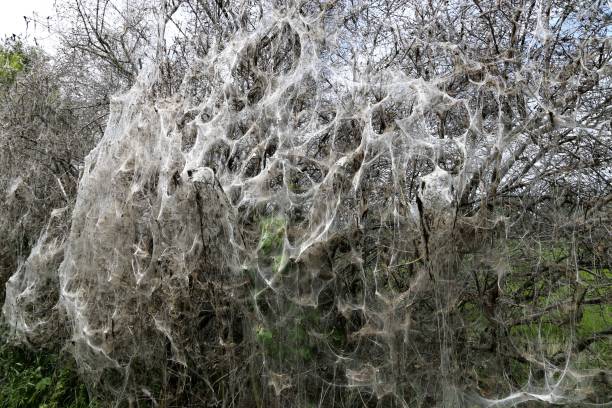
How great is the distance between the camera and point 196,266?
3.82m

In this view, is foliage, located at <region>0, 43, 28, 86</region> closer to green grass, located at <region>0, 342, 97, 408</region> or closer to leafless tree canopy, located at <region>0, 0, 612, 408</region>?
leafless tree canopy, located at <region>0, 0, 612, 408</region>

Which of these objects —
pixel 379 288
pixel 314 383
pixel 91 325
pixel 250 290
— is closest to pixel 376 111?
pixel 379 288

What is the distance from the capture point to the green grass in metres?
4.76

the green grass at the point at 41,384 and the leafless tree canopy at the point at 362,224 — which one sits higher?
the leafless tree canopy at the point at 362,224

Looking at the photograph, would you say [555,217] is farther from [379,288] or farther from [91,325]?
[91,325]

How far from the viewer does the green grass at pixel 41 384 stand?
4.76m

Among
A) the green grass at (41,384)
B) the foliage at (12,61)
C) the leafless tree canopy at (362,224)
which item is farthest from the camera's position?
the foliage at (12,61)

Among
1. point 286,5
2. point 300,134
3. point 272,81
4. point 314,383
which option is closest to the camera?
point 314,383

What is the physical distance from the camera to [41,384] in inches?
189

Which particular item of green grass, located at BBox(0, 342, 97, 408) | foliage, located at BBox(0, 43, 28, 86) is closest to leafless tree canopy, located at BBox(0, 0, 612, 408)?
green grass, located at BBox(0, 342, 97, 408)

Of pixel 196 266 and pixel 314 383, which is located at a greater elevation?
pixel 196 266

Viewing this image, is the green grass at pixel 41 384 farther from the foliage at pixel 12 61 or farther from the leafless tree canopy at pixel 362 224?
the foliage at pixel 12 61

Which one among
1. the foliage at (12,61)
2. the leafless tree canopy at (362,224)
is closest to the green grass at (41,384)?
the leafless tree canopy at (362,224)

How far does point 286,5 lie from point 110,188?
2.34 metres
